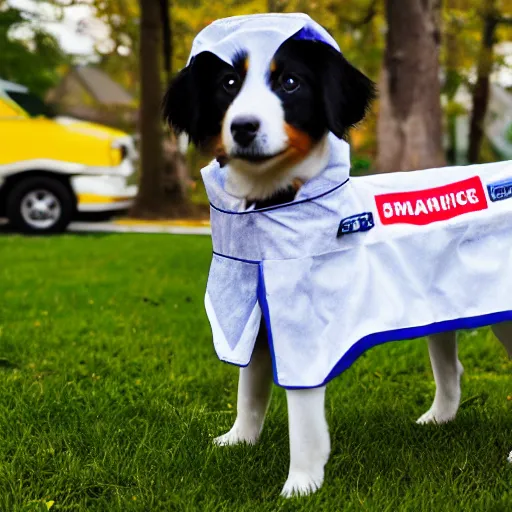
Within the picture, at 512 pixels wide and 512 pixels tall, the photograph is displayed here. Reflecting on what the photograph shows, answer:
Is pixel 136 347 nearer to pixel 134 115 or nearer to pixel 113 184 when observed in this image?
pixel 113 184

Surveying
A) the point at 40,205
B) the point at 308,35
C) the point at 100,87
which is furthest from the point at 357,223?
the point at 100,87

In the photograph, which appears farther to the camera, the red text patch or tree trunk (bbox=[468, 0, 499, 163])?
tree trunk (bbox=[468, 0, 499, 163])

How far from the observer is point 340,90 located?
7.26ft

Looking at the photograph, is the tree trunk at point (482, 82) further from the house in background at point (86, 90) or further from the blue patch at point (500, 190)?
the house in background at point (86, 90)

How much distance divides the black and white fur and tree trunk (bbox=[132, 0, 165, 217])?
33.1ft

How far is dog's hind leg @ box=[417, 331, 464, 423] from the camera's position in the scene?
3014 millimetres

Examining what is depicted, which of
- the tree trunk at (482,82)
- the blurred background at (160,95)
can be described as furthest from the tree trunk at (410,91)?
the tree trunk at (482,82)

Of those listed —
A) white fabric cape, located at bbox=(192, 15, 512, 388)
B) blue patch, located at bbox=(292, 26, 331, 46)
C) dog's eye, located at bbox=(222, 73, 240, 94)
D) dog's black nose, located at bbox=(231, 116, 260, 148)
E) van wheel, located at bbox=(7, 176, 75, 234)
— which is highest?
blue patch, located at bbox=(292, 26, 331, 46)

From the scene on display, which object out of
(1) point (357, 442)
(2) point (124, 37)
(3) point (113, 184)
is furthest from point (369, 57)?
(1) point (357, 442)

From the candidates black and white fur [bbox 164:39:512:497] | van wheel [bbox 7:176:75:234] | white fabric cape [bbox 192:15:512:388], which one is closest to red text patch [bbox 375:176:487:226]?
white fabric cape [bbox 192:15:512:388]

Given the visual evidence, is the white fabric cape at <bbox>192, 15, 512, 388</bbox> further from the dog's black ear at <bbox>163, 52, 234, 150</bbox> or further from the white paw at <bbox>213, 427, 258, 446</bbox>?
the white paw at <bbox>213, 427, 258, 446</bbox>

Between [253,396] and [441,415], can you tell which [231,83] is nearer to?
[253,396]

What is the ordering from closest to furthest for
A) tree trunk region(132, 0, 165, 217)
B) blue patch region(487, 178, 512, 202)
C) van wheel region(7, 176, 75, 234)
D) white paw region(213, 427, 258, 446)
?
blue patch region(487, 178, 512, 202) → white paw region(213, 427, 258, 446) → van wheel region(7, 176, 75, 234) → tree trunk region(132, 0, 165, 217)

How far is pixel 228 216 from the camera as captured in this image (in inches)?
93.7
